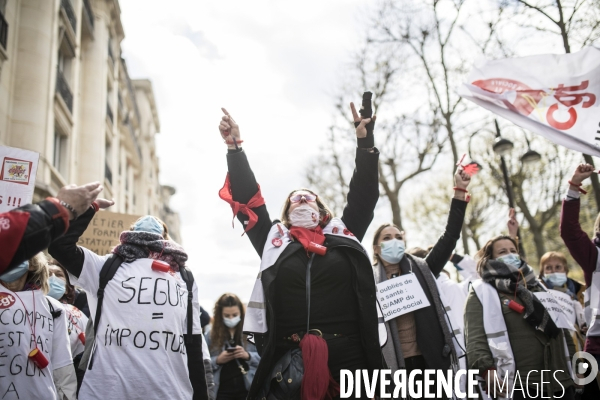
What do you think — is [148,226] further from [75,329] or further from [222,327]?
[222,327]

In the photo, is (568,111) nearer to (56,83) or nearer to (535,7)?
(535,7)

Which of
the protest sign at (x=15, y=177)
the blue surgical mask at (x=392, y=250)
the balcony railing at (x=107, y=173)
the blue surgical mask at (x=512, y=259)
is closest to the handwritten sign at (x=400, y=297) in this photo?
the blue surgical mask at (x=392, y=250)

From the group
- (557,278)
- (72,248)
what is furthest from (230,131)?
(557,278)

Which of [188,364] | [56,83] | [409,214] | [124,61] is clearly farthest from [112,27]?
[188,364]

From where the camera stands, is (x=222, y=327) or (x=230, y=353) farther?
(x=222, y=327)

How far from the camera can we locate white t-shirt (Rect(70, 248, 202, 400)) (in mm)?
3182

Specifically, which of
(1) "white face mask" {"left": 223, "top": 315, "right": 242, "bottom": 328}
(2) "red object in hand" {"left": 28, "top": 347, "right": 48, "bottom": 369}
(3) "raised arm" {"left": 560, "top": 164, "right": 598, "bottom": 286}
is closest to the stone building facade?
(1) "white face mask" {"left": 223, "top": 315, "right": 242, "bottom": 328}

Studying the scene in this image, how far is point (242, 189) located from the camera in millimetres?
3330

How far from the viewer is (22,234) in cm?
226

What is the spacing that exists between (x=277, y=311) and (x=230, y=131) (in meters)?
1.16

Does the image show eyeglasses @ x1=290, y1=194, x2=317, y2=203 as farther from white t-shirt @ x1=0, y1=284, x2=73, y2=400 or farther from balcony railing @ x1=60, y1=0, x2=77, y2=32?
balcony railing @ x1=60, y1=0, x2=77, y2=32

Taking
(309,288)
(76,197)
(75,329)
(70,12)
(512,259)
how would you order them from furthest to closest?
(70,12) < (512,259) < (75,329) < (309,288) < (76,197)

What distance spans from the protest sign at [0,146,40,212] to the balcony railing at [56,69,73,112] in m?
11.5

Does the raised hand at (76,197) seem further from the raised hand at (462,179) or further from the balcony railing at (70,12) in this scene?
the balcony railing at (70,12)
